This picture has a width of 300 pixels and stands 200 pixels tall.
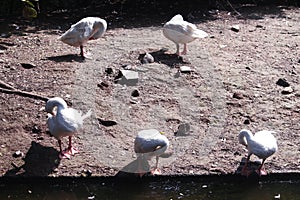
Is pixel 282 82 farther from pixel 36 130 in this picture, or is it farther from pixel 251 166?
pixel 36 130

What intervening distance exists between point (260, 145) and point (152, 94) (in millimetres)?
1786

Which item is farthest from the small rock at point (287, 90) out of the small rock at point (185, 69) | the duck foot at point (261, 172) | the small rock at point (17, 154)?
the small rock at point (17, 154)

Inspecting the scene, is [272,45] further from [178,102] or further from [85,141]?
[85,141]

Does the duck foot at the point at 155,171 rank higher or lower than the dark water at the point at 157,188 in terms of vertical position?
higher

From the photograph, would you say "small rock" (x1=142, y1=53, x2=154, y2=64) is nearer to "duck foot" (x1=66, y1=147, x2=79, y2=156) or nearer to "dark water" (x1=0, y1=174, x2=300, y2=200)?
"duck foot" (x1=66, y1=147, x2=79, y2=156)

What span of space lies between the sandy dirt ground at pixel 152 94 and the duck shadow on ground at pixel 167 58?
24 millimetres

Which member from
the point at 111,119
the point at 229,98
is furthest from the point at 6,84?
the point at 229,98

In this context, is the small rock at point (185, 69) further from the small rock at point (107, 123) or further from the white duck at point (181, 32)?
the small rock at point (107, 123)

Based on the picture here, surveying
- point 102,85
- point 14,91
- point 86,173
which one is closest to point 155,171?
point 86,173

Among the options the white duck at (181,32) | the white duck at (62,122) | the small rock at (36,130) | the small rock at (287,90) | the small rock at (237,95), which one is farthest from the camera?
the white duck at (181,32)

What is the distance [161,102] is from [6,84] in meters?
1.68

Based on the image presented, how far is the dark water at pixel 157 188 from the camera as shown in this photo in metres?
5.18

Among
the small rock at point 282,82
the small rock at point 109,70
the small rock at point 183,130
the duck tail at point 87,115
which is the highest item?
the duck tail at point 87,115

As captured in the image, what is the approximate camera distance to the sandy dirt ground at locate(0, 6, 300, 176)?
5598 mm
